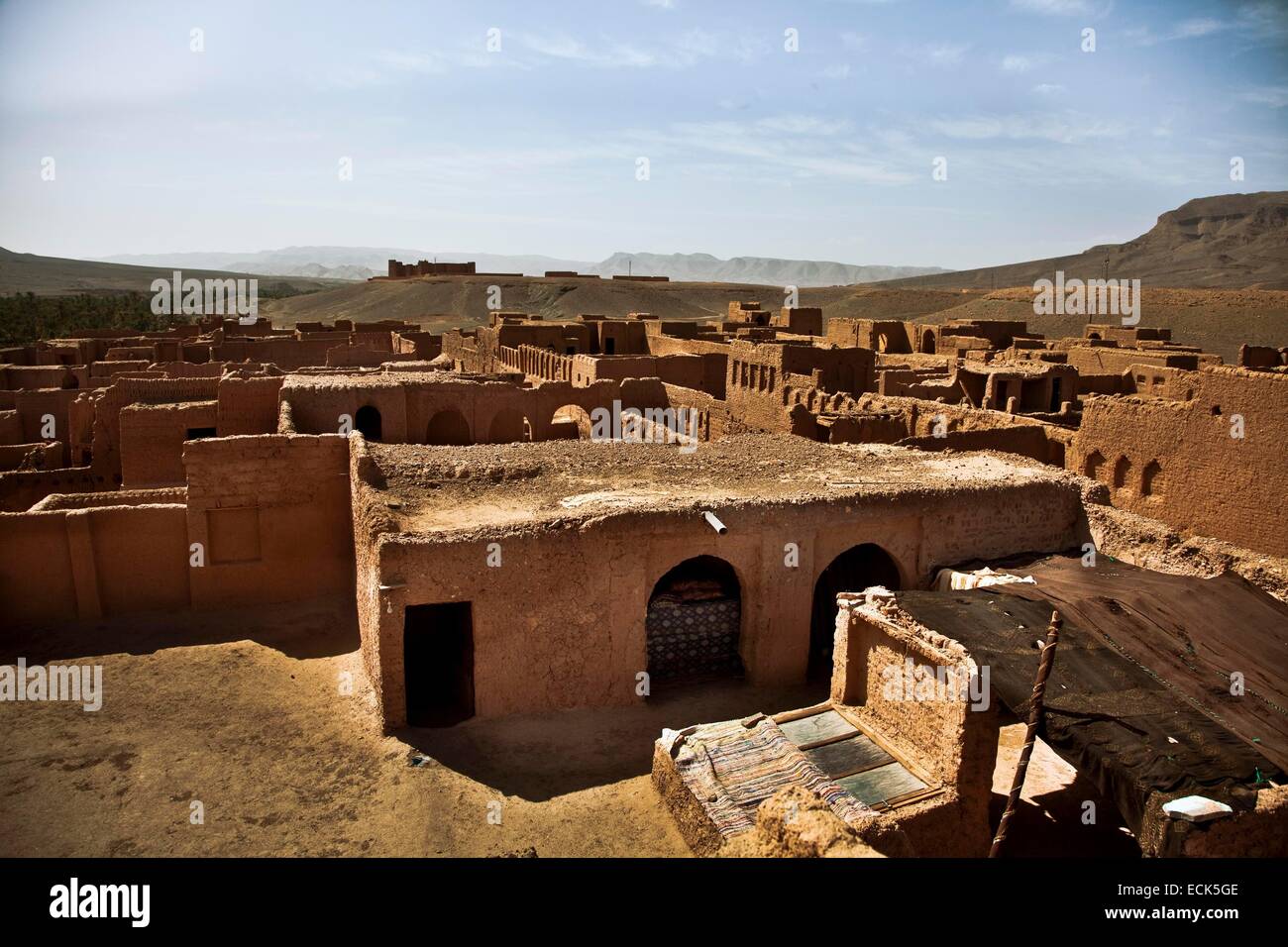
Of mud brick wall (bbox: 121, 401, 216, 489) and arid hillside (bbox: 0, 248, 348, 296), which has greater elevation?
arid hillside (bbox: 0, 248, 348, 296)

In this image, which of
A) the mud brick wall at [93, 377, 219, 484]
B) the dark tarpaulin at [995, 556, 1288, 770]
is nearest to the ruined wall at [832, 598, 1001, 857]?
the dark tarpaulin at [995, 556, 1288, 770]

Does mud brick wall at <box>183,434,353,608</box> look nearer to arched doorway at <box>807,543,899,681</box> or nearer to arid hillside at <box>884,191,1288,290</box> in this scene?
arched doorway at <box>807,543,899,681</box>

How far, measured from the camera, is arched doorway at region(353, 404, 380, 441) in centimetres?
2045

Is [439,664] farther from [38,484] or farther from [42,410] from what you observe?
[42,410]

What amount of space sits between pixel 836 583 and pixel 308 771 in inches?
321

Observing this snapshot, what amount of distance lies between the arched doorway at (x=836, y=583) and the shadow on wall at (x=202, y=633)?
655 cm

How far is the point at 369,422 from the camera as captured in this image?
2062 centimetres

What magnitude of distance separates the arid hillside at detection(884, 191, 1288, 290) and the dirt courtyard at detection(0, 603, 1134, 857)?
10331 cm

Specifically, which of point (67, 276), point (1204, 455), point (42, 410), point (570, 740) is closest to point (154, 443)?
point (42, 410)

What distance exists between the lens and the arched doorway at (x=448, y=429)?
20.8 metres

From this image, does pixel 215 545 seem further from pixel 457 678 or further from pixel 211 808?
pixel 211 808
